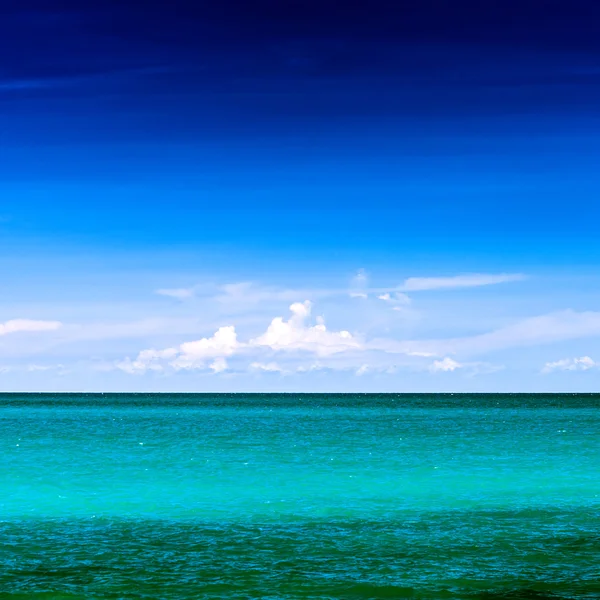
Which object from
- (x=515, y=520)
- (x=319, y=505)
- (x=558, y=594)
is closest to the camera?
(x=558, y=594)

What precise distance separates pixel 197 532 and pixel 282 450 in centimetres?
3506

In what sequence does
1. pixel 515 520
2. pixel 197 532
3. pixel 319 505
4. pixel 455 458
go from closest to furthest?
pixel 197 532, pixel 515 520, pixel 319 505, pixel 455 458

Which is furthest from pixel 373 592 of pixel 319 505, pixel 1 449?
pixel 1 449

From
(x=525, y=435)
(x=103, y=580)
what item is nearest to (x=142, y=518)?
(x=103, y=580)

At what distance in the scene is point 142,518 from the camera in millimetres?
30891

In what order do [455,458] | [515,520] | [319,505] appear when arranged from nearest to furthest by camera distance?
[515,520], [319,505], [455,458]

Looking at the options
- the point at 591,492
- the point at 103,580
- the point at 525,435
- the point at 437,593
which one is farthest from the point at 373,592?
the point at 525,435

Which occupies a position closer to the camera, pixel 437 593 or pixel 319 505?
pixel 437 593

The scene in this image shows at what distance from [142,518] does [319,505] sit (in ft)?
24.4

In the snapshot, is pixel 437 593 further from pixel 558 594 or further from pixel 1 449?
pixel 1 449

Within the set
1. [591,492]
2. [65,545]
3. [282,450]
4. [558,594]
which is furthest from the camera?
[282,450]

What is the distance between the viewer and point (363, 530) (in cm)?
2798

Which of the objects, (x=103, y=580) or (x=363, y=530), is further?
(x=363, y=530)

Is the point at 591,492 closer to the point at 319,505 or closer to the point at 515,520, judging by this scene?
the point at 515,520
